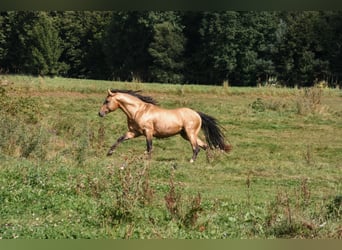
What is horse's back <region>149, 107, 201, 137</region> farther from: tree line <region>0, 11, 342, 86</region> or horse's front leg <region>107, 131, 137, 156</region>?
tree line <region>0, 11, 342, 86</region>

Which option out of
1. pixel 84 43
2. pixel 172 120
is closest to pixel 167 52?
pixel 84 43

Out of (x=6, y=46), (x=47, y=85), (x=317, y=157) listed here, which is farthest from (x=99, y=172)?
(x=6, y=46)

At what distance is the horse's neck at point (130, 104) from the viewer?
10742 mm

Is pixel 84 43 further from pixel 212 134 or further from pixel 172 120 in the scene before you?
pixel 212 134

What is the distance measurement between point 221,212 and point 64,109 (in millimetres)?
11513

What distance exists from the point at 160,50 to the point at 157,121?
87.8ft

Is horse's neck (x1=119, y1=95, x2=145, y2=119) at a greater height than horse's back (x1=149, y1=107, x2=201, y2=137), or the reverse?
horse's neck (x1=119, y1=95, x2=145, y2=119)

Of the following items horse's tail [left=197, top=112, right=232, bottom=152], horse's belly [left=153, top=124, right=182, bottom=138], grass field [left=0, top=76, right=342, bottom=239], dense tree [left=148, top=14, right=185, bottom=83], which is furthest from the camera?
dense tree [left=148, top=14, right=185, bottom=83]

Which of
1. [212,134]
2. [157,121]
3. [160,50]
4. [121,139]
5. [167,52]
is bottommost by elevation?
[121,139]

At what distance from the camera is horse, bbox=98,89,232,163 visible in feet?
35.2

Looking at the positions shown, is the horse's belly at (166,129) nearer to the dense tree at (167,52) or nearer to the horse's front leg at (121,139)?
the horse's front leg at (121,139)

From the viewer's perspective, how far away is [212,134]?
35.6 ft

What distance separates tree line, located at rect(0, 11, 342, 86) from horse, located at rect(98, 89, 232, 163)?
2126 cm

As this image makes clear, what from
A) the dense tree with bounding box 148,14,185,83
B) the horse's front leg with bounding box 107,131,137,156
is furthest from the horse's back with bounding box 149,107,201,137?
the dense tree with bounding box 148,14,185,83
